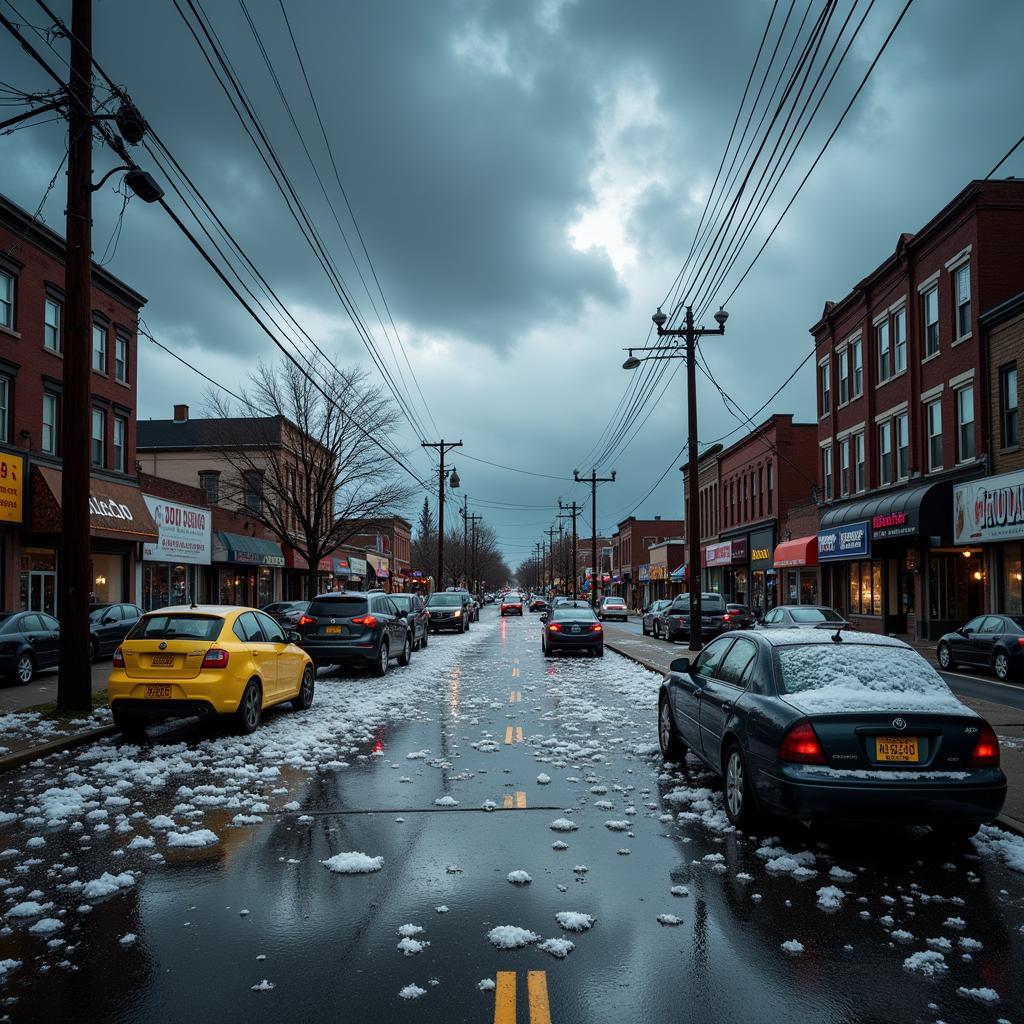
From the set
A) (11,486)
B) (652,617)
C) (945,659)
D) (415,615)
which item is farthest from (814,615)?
(11,486)

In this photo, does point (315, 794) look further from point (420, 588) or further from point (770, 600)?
point (420, 588)

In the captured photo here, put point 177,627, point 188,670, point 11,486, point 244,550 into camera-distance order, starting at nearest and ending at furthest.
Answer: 1. point 188,670
2. point 177,627
3. point 11,486
4. point 244,550

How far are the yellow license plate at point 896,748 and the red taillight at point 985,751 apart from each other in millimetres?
393

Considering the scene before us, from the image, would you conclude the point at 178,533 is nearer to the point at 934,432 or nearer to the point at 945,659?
the point at 945,659

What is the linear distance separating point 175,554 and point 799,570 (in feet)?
91.6

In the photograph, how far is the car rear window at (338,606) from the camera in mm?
17906

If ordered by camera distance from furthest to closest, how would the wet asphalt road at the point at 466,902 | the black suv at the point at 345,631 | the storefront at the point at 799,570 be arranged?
1. the storefront at the point at 799,570
2. the black suv at the point at 345,631
3. the wet asphalt road at the point at 466,902

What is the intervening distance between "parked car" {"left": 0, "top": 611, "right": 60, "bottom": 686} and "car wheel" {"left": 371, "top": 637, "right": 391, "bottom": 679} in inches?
236

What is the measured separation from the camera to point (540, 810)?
281 inches

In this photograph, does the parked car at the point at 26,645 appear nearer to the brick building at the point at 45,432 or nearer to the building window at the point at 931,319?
the brick building at the point at 45,432

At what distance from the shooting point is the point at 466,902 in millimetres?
5051

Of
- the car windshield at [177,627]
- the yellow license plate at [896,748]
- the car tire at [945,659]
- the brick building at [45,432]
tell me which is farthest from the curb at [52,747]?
the car tire at [945,659]

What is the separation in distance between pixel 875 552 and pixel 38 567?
27.9 m

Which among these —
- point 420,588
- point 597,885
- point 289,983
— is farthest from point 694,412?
point 420,588
